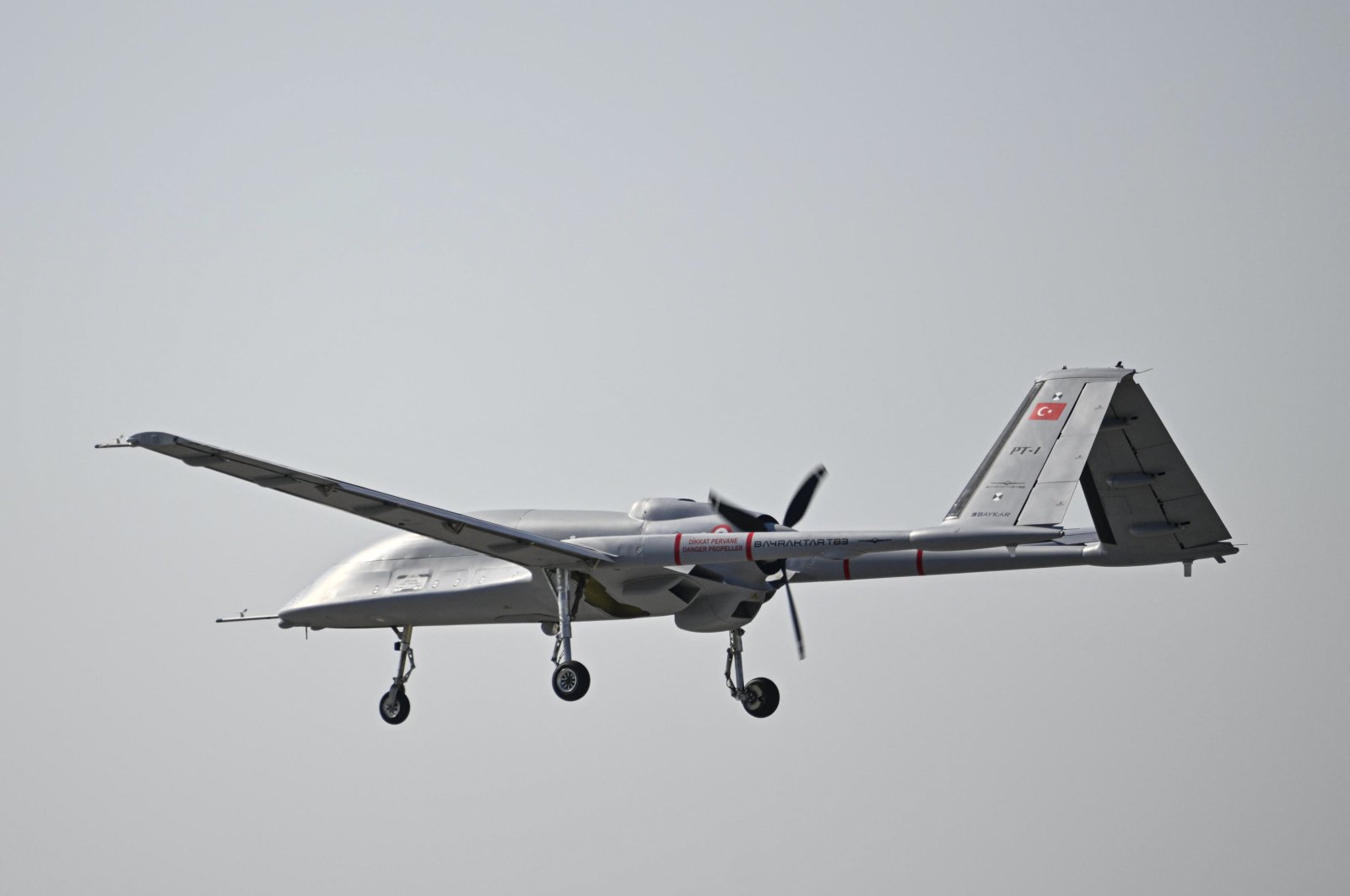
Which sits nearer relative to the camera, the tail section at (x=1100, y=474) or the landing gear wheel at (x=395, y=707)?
the tail section at (x=1100, y=474)

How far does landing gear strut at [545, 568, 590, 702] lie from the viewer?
4597cm

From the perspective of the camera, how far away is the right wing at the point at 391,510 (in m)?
42.2

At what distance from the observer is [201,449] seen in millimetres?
41969

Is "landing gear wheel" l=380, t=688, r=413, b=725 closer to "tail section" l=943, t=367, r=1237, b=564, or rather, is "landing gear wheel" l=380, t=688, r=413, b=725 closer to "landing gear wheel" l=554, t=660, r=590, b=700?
"landing gear wheel" l=554, t=660, r=590, b=700

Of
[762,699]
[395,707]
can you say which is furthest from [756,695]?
[395,707]

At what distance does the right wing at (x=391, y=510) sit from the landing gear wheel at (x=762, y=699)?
6157 mm

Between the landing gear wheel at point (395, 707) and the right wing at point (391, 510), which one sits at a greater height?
the right wing at point (391, 510)

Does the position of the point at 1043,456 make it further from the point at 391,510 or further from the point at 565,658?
the point at 391,510

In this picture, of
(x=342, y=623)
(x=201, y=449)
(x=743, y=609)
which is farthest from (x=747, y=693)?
(x=201, y=449)

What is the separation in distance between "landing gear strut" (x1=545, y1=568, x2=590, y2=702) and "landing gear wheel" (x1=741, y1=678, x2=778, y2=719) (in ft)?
16.1

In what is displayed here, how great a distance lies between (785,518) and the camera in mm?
45406

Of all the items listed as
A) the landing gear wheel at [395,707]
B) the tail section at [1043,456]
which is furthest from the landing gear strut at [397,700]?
the tail section at [1043,456]

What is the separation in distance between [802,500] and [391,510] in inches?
338

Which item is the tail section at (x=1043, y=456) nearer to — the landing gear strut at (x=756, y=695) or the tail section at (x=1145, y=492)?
the tail section at (x=1145, y=492)
